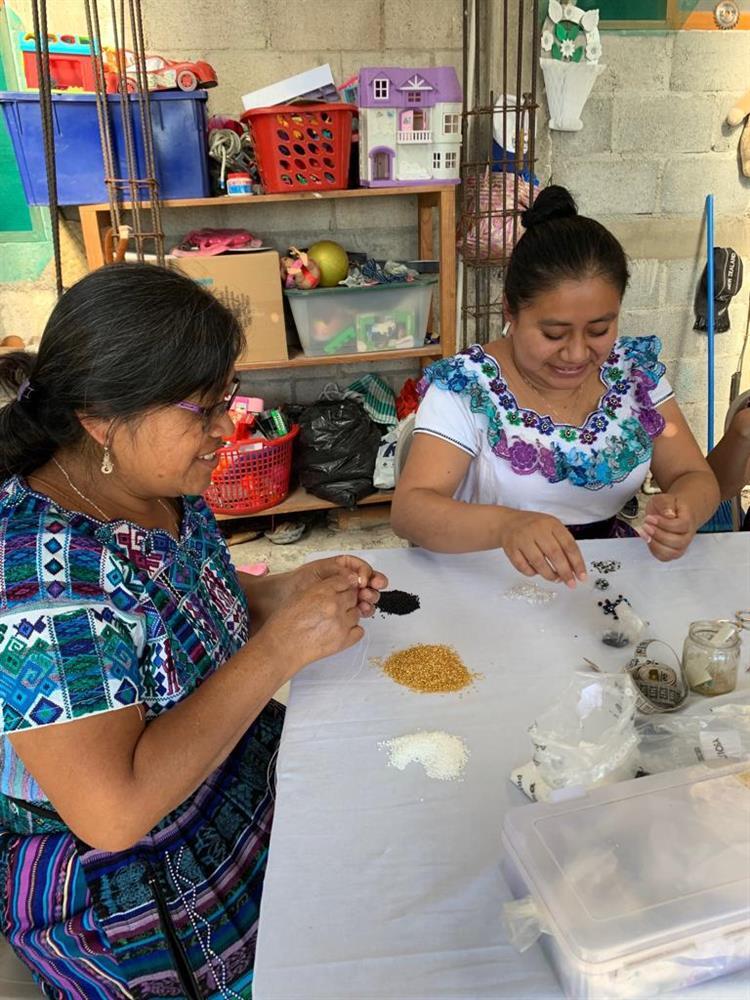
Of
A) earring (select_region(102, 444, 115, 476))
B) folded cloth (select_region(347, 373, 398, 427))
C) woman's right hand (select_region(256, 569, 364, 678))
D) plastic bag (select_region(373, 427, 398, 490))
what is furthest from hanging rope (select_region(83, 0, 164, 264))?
woman's right hand (select_region(256, 569, 364, 678))

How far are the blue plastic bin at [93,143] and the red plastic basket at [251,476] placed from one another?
968 mm

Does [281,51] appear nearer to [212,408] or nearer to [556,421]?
[556,421]

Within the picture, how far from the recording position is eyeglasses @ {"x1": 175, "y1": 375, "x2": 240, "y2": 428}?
0.97m

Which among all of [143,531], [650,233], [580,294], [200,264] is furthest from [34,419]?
[650,233]

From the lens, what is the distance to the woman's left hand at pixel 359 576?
114 cm

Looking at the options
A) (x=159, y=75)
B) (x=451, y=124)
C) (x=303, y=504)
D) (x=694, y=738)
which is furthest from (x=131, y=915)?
(x=451, y=124)

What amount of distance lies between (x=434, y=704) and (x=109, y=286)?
686 millimetres

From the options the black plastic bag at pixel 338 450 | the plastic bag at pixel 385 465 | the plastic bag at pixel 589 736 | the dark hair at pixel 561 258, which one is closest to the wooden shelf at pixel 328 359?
the black plastic bag at pixel 338 450

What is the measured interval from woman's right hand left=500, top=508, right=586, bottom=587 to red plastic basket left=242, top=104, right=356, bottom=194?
1954 mm

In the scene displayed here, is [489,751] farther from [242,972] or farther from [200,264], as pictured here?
[200,264]

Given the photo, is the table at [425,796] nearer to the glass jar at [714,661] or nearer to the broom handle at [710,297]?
the glass jar at [714,661]

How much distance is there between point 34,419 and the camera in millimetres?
968

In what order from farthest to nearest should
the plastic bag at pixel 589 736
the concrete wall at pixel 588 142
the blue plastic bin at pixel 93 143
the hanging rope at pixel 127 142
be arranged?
1. the concrete wall at pixel 588 142
2. the blue plastic bin at pixel 93 143
3. the hanging rope at pixel 127 142
4. the plastic bag at pixel 589 736

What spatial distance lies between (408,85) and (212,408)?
7.04 ft
